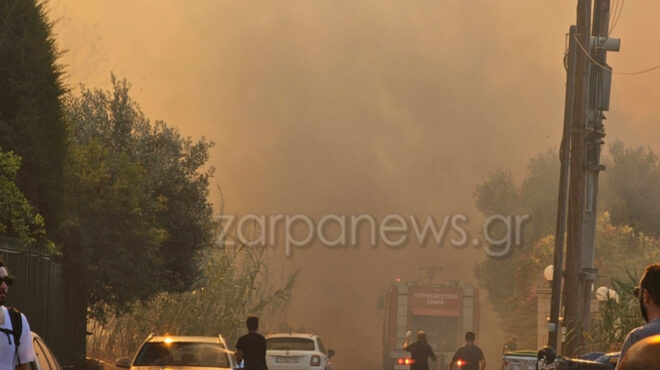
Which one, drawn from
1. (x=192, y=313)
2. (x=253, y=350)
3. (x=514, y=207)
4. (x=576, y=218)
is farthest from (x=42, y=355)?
(x=514, y=207)

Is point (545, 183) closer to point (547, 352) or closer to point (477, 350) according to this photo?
point (477, 350)

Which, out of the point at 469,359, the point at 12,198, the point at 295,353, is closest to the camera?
the point at 12,198

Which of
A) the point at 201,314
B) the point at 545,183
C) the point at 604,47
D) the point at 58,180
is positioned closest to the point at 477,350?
the point at 604,47

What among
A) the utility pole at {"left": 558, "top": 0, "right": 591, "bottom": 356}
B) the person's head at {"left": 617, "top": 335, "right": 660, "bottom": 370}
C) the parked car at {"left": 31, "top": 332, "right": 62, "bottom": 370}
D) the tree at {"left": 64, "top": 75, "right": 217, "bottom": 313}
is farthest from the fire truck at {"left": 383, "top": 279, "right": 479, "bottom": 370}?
the person's head at {"left": 617, "top": 335, "right": 660, "bottom": 370}

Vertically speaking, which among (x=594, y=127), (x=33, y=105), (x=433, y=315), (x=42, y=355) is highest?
(x=594, y=127)

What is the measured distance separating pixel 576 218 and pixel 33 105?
33.4 ft

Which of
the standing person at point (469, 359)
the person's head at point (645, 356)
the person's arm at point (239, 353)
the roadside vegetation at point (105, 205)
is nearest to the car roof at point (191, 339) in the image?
the person's arm at point (239, 353)

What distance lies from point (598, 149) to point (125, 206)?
1103 cm

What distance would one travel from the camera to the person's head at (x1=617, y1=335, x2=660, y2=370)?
5.29 metres

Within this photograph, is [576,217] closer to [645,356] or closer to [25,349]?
[25,349]

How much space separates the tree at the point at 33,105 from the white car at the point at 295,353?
702 centimetres

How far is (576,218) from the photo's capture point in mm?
26406

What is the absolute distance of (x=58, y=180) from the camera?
87.5 feet

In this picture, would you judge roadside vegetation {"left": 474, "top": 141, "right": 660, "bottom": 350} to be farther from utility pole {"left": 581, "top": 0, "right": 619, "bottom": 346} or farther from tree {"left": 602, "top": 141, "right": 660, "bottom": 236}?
utility pole {"left": 581, "top": 0, "right": 619, "bottom": 346}
